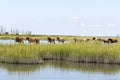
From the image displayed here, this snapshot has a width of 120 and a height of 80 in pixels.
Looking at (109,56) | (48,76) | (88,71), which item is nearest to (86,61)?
(109,56)

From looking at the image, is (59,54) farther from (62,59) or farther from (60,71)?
(60,71)

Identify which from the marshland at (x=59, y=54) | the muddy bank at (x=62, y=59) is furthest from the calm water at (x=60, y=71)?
the marshland at (x=59, y=54)

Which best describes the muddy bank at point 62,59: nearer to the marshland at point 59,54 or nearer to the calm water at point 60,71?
the marshland at point 59,54

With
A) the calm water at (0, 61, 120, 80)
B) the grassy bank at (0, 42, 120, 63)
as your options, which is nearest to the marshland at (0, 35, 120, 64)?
the grassy bank at (0, 42, 120, 63)

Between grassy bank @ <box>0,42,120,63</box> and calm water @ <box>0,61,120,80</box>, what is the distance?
68 centimetres

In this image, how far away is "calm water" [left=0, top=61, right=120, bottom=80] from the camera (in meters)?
17.6

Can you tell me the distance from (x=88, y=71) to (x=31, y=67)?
113 inches

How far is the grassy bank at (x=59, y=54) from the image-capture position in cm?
2159

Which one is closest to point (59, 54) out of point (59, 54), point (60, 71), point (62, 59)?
point (59, 54)

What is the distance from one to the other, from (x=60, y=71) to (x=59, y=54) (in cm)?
521

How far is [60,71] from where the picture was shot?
19.7 metres

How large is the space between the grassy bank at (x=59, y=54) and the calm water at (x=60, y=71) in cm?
68

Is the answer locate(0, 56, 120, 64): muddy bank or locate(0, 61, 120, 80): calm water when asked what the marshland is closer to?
locate(0, 56, 120, 64): muddy bank

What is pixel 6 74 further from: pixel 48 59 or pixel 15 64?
pixel 48 59
